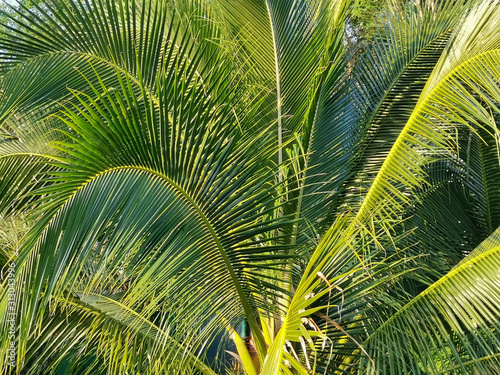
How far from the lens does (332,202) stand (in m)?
3.37

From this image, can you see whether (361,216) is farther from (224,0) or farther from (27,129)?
(27,129)

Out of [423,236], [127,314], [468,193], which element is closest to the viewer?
[127,314]

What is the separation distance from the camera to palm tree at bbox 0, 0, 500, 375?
2.12 metres

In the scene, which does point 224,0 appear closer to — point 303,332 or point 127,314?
point 127,314

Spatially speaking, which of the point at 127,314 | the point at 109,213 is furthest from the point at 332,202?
the point at 109,213

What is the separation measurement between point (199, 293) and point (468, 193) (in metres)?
2.74

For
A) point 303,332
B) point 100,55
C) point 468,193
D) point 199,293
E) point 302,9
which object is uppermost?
point 302,9

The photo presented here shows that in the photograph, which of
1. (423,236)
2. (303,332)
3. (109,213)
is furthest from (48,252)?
(423,236)

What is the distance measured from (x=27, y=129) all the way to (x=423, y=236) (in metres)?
2.86

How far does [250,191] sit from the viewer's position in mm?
2246

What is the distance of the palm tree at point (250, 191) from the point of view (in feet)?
6.94

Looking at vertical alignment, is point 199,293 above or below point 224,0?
below

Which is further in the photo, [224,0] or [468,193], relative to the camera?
[468,193]

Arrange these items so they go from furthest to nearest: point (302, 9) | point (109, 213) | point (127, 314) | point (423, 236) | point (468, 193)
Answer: point (468, 193)
point (423, 236)
point (302, 9)
point (127, 314)
point (109, 213)
